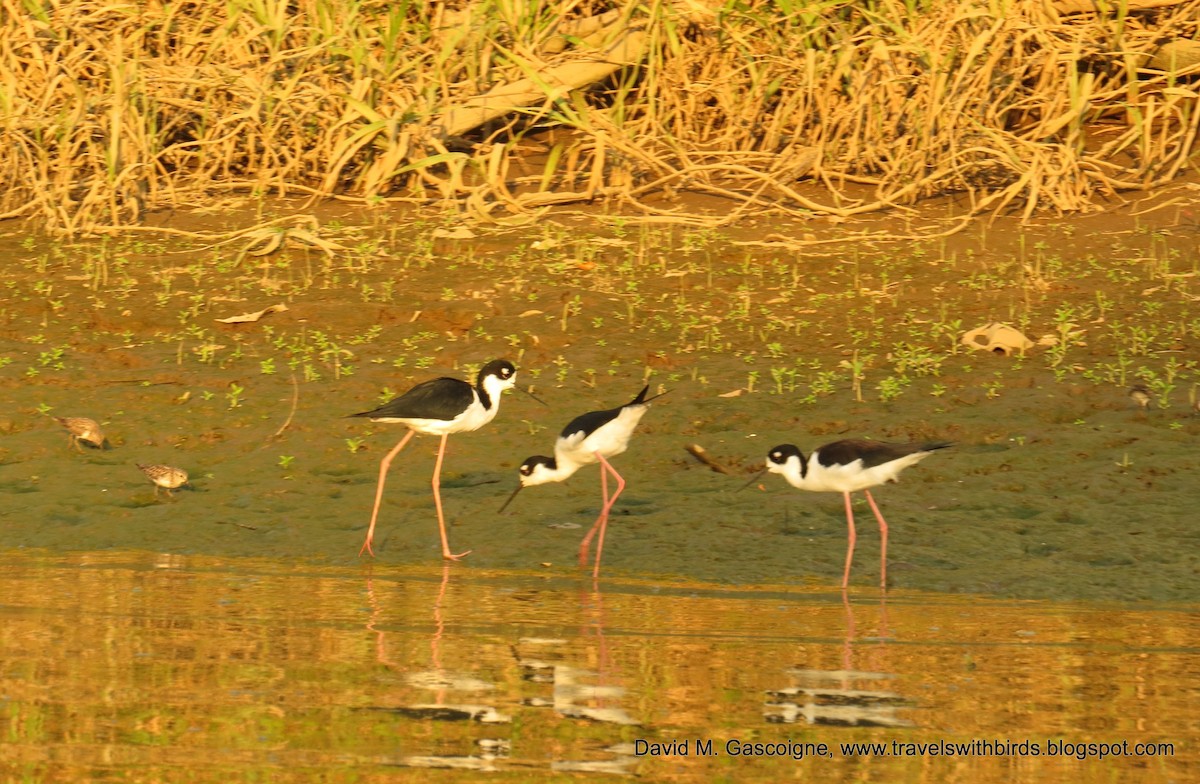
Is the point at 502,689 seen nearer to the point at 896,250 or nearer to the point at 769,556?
the point at 769,556

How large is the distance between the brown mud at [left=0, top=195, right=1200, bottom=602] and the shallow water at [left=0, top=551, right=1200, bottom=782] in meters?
0.72

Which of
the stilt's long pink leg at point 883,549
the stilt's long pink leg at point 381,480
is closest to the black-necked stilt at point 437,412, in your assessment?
the stilt's long pink leg at point 381,480

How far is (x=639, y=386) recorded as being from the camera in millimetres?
9844

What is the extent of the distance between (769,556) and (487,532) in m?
1.39

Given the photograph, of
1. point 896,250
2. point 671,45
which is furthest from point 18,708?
point 671,45

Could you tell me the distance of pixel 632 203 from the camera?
12.9 metres

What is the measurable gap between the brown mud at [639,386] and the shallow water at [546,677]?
72 cm

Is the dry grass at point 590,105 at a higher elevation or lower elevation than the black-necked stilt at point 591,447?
higher

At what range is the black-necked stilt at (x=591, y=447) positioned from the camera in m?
8.14

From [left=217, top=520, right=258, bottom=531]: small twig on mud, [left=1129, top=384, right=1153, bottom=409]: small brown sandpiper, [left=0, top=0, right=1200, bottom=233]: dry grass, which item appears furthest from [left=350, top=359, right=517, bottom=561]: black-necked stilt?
[left=0, top=0, right=1200, bottom=233]: dry grass

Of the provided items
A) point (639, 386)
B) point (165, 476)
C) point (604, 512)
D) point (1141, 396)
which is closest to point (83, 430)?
point (165, 476)

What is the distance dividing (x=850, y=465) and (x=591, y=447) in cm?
127

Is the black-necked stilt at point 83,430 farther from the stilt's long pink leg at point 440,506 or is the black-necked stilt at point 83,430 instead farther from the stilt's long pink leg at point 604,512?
the stilt's long pink leg at point 604,512

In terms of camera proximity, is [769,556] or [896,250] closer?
[769,556]
